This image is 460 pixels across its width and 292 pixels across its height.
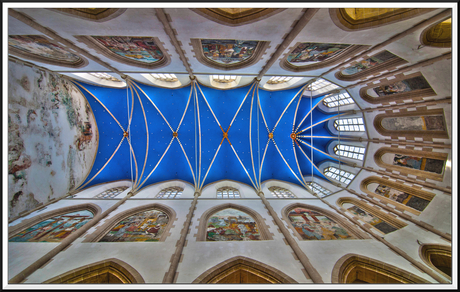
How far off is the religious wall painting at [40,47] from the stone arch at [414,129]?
55.2 feet

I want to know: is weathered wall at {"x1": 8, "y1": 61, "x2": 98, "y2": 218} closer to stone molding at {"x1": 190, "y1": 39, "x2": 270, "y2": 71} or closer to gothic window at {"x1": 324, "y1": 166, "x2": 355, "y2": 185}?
stone molding at {"x1": 190, "y1": 39, "x2": 270, "y2": 71}

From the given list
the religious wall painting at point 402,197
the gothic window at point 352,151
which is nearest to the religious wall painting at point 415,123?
the gothic window at point 352,151

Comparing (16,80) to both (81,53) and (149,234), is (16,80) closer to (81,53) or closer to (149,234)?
(81,53)

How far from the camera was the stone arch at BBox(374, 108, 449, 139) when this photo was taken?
7.95 m

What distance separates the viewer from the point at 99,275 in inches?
237

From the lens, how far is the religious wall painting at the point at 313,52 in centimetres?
705

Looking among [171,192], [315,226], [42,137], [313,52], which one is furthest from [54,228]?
[313,52]

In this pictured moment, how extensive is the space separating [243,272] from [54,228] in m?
8.89

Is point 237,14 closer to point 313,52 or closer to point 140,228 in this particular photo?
point 313,52

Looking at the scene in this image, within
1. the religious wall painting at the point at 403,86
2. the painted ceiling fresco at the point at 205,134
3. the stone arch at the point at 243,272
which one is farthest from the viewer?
the painted ceiling fresco at the point at 205,134

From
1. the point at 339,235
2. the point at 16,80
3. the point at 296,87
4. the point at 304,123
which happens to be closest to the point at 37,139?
the point at 16,80

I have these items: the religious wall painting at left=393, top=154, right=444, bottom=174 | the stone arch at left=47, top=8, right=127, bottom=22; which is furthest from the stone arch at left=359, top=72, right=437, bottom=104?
the stone arch at left=47, top=8, right=127, bottom=22

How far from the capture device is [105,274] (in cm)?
611

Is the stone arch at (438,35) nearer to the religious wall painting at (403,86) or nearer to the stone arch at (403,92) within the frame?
the stone arch at (403,92)
